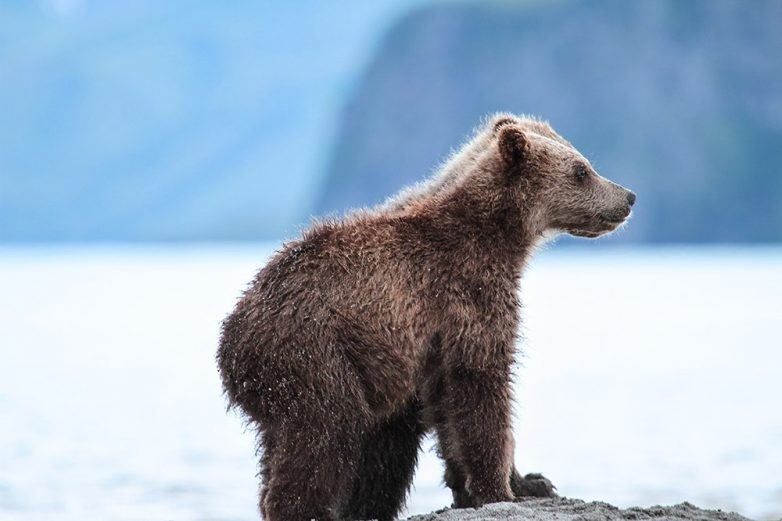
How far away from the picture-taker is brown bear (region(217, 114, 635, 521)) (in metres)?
6.11

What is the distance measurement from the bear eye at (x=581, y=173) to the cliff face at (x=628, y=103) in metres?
63.8

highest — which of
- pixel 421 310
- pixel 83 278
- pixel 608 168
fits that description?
pixel 608 168

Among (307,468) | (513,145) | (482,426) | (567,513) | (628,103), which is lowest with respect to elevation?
(567,513)

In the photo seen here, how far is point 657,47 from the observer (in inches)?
3002

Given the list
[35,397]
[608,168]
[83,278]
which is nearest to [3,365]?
[35,397]

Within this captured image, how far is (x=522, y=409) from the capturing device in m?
13.0

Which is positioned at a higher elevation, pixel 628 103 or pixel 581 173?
pixel 628 103

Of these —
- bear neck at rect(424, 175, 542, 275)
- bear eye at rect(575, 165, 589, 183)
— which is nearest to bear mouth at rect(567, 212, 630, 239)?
bear eye at rect(575, 165, 589, 183)

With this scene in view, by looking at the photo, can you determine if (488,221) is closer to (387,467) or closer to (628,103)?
(387,467)

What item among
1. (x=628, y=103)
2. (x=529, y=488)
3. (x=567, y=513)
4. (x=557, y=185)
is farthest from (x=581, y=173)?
(x=628, y=103)

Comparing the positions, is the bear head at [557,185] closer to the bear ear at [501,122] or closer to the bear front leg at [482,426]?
the bear ear at [501,122]

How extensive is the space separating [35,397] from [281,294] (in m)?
13.1

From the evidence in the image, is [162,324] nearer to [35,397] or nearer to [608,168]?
[35,397]

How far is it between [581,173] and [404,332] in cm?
161
